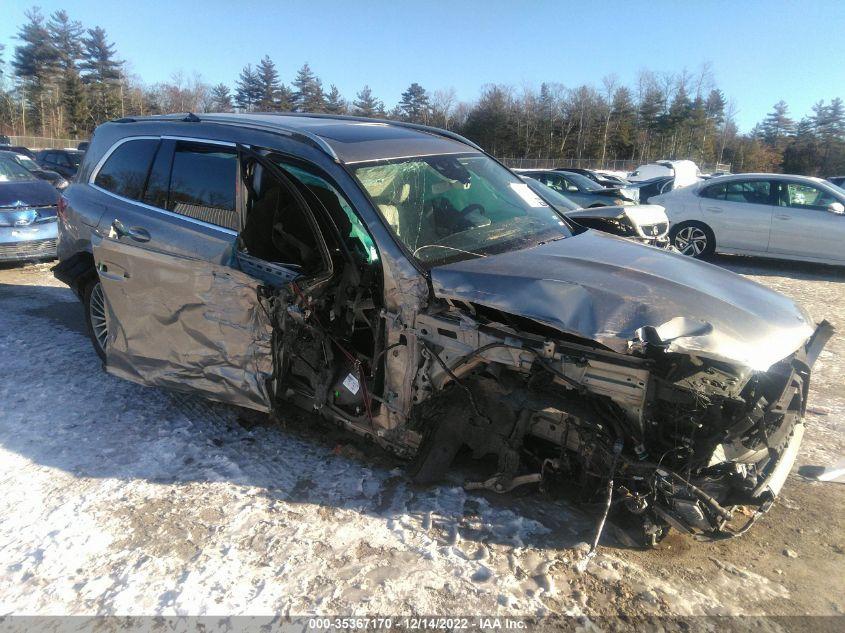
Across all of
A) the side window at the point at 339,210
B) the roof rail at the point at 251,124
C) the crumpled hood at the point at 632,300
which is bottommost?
the crumpled hood at the point at 632,300

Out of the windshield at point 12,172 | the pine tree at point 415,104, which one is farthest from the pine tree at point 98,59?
the windshield at point 12,172

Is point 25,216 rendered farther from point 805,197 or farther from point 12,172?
point 805,197

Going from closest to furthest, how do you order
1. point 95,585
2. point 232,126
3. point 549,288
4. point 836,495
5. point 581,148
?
1. point 95,585
2. point 549,288
3. point 836,495
4. point 232,126
5. point 581,148

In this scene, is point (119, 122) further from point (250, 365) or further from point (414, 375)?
point (414, 375)

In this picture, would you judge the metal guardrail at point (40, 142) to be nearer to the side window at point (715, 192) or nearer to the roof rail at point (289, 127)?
the side window at point (715, 192)

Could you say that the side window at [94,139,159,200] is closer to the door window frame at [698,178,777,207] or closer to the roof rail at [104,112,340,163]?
the roof rail at [104,112,340,163]

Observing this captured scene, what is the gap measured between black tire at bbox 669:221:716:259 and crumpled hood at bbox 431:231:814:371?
7.76 metres

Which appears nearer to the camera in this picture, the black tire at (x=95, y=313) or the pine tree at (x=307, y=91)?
the black tire at (x=95, y=313)

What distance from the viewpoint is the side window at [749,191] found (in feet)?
33.1

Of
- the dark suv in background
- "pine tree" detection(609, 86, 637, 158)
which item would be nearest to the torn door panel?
the dark suv in background

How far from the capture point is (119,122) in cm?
483

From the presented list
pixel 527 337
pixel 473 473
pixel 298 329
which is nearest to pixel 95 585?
pixel 298 329

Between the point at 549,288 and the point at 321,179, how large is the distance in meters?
1.61

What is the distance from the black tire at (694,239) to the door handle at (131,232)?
29.9 ft
